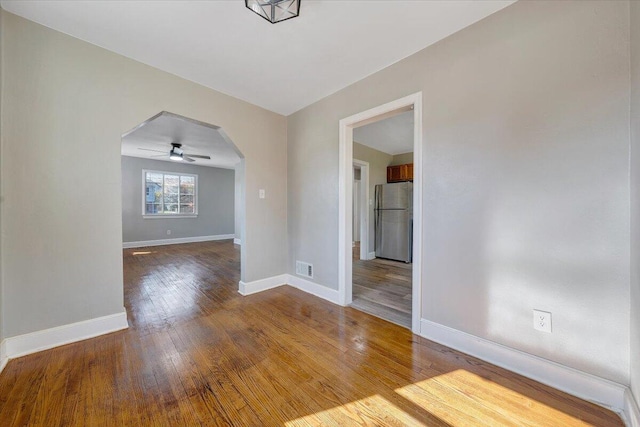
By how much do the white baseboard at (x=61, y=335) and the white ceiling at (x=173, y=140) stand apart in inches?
87.4

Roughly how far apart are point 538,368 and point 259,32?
3.07 meters

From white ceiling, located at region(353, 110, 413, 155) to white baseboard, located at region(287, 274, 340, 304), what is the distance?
2733 mm

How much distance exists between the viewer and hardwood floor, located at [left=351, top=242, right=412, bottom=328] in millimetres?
2441

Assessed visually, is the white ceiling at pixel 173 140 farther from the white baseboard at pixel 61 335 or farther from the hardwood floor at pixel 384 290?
the hardwood floor at pixel 384 290

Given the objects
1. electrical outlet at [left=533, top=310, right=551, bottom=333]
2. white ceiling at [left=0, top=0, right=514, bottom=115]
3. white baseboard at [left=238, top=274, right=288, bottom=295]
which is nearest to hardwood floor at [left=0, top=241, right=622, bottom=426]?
electrical outlet at [left=533, top=310, right=551, bottom=333]

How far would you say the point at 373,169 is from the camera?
5.34 m

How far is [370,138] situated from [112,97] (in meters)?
3.86

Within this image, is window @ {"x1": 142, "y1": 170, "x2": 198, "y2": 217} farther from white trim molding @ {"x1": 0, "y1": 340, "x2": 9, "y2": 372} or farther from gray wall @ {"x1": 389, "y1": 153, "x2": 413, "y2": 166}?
gray wall @ {"x1": 389, "y1": 153, "x2": 413, "y2": 166}

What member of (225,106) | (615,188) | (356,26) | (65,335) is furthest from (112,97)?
(615,188)

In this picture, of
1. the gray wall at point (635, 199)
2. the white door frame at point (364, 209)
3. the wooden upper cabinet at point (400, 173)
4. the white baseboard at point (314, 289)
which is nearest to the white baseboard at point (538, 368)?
the gray wall at point (635, 199)

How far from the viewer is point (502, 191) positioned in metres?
1.59

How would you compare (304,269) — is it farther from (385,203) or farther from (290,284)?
(385,203)

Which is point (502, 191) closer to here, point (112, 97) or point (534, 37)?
point (534, 37)

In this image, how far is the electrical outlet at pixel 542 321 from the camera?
4.66 feet
